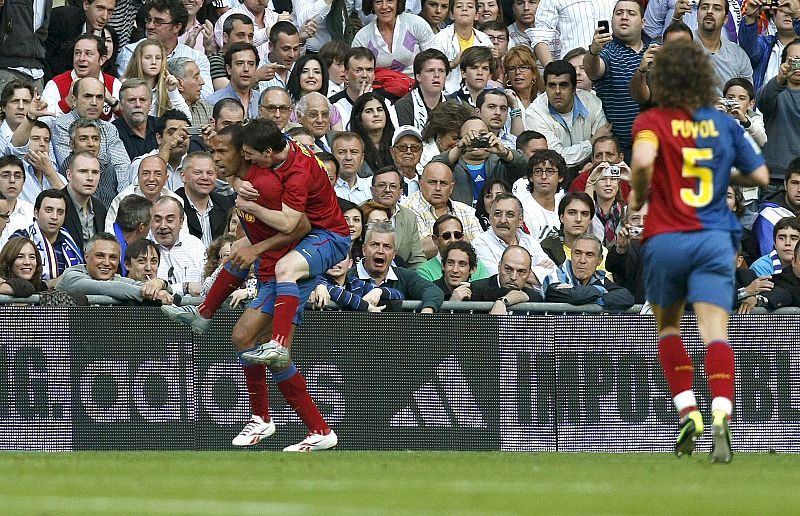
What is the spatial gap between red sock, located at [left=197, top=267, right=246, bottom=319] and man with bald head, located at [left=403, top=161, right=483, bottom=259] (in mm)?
3489

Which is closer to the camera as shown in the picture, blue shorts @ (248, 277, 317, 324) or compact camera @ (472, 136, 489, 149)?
blue shorts @ (248, 277, 317, 324)

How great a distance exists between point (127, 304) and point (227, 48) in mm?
5038

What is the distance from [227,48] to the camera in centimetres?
1638

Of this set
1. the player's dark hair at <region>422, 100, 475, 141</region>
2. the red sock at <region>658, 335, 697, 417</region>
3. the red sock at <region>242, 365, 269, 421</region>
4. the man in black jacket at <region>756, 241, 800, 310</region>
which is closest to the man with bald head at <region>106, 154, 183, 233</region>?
the player's dark hair at <region>422, 100, 475, 141</region>

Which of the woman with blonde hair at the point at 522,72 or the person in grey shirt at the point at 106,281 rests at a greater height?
the woman with blonde hair at the point at 522,72

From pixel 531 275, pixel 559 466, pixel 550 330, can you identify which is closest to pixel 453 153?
pixel 531 275

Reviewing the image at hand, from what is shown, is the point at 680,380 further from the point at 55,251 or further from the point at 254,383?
the point at 55,251

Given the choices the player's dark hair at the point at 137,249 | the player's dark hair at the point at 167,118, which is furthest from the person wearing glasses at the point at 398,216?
the player's dark hair at the point at 137,249

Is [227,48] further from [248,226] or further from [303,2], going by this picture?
[248,226]

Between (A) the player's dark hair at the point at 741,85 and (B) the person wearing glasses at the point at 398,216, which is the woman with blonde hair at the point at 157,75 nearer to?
(B) the person wearing glasses at the point at 398,216

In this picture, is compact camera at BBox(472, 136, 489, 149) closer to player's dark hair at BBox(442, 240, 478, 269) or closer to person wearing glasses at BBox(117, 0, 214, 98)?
player's dark hair at BBox(442, 240, 478, 269)

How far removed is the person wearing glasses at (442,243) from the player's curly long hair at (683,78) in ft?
15.9

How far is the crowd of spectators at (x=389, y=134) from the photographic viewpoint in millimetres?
12922

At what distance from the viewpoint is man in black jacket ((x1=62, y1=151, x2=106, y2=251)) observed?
1365 centimetres
